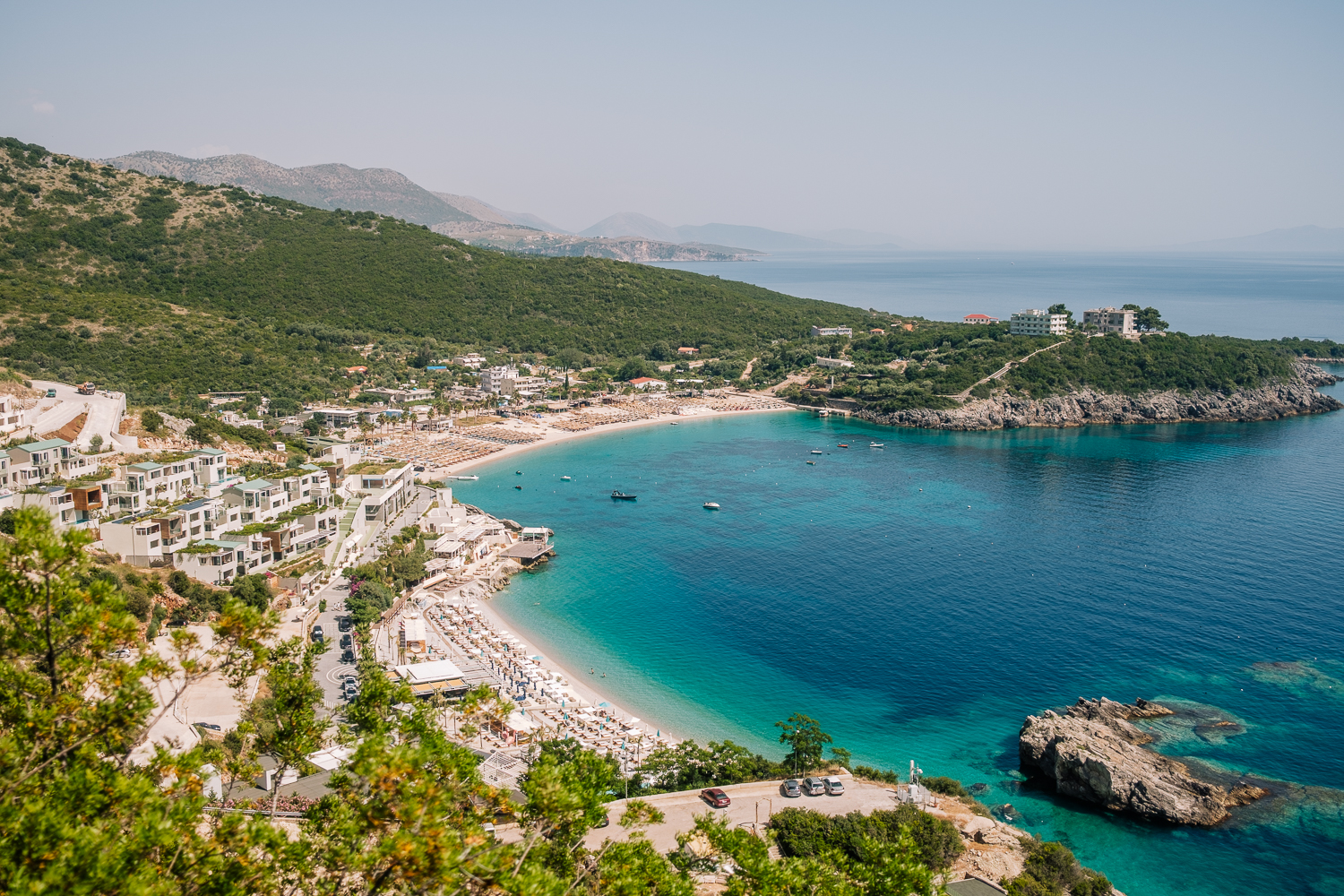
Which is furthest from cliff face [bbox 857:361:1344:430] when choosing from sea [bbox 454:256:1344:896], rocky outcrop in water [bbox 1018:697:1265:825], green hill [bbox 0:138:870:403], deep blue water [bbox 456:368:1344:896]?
rocky outcrop in water [bbox 1018:697:1265:825]

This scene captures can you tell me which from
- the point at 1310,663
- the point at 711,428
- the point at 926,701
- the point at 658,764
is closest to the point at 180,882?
the point at 658,764

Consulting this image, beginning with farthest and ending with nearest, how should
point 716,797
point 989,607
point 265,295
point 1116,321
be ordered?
point 1116,321 < point 265,295 < point 989,607 < point 716,797

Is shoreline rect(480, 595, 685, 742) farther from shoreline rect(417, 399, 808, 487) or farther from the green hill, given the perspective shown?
the green hill

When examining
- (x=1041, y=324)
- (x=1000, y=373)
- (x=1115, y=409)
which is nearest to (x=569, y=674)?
(x=1000, y=373)

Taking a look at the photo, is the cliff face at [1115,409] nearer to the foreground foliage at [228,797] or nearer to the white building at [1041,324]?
the white building at [1041,324]

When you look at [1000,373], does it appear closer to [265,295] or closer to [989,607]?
[989,607]

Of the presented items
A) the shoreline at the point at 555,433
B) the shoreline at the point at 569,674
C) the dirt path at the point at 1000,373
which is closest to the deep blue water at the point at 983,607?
the shoreline at the point at 569,674
